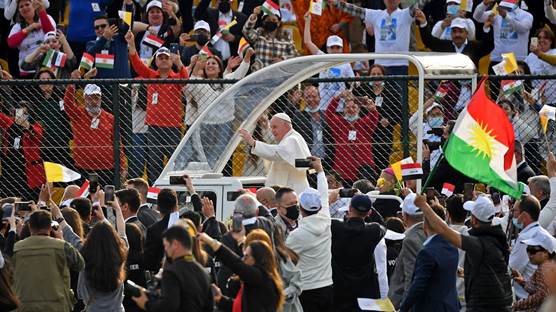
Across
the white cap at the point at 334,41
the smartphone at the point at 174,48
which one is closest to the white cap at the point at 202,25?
the smartphone at the point at 174,48

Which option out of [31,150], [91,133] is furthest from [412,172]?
[31,150]

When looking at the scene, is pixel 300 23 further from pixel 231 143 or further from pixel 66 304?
pixel 66 304

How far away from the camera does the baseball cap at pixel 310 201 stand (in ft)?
48.5

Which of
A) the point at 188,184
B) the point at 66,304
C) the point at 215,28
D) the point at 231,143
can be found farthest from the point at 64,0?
the point at 66,304

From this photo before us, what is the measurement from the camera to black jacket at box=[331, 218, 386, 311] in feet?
49.9

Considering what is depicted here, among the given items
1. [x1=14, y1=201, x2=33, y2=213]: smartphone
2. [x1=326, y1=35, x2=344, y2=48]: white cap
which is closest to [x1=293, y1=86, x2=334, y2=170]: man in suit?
[x1=14, y1=201, x2=33, y2=213]: smartphone

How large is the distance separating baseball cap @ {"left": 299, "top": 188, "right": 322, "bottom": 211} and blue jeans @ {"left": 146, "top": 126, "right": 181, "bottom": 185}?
4110 mm

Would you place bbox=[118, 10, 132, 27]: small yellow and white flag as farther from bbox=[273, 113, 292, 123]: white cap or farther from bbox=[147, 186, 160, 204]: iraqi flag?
bbox=[147, 186, 160, 204]: iraqi flag

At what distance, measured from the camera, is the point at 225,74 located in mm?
21469

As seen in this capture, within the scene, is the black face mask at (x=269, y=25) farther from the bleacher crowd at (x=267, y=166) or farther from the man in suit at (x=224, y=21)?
the man in suit at (x=224, y=21)

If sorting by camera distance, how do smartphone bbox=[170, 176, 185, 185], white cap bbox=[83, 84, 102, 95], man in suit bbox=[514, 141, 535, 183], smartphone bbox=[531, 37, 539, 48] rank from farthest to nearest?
smartphone bbox=[531, 37, 539, 48] < white cap bbox=[83, 84, 102, 95] < man in suit bbox=[514, 141, 535, 183] < smartphone bbox=[170, 176, 185, 185]

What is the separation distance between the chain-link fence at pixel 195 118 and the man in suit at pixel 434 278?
470cm

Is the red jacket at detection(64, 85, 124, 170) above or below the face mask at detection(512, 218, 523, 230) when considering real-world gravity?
below

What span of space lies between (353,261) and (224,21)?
28.5ft
